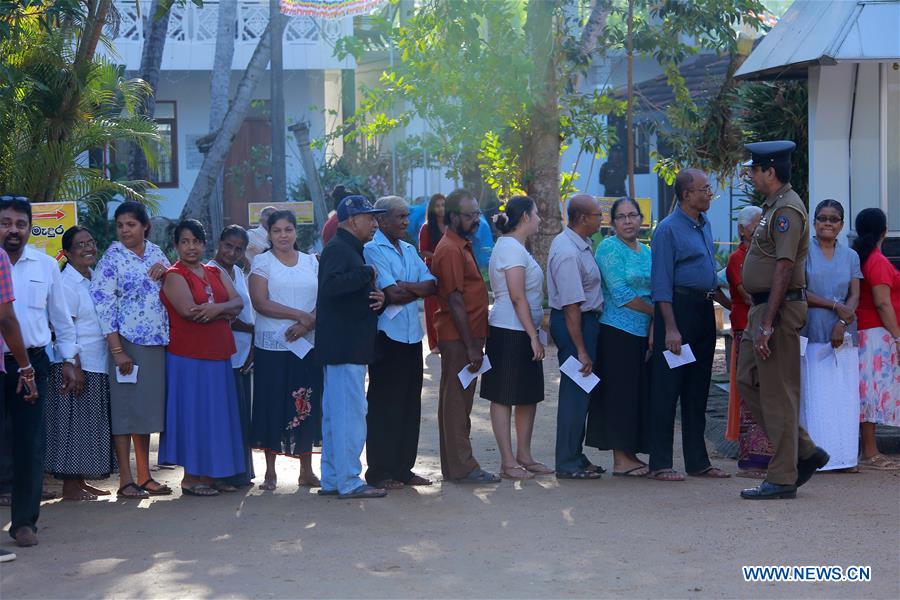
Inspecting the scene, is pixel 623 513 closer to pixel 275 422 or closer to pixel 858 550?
pixel 858 550

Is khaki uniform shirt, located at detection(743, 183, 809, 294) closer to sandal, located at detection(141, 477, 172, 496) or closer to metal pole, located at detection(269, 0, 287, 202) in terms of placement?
sandal, located at detection(141, 477, 172, 496)

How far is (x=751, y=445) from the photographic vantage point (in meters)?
8.40

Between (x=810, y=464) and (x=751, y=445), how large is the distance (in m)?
1.02

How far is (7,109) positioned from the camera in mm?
9094

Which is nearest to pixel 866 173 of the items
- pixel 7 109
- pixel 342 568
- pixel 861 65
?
pixel 861 65

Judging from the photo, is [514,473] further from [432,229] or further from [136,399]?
[432,229]

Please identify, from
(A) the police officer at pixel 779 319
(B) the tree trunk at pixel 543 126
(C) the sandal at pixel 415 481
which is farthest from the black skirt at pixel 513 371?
(B) the tree trunk at pixel 543 126

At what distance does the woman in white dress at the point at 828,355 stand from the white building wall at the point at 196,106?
17914 mm

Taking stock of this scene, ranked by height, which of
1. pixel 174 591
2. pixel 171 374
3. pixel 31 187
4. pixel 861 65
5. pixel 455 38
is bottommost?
pixel 174 591

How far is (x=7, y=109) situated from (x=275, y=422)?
3.20 meters

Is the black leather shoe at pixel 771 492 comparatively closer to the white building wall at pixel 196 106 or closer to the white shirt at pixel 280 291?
the white shirt at pixel 280 291

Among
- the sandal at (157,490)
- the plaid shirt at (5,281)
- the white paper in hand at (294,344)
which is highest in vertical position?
the plaid shirt at (5,281)

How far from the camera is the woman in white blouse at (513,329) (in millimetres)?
8188

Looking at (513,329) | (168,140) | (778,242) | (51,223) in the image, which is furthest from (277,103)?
(778,242)
